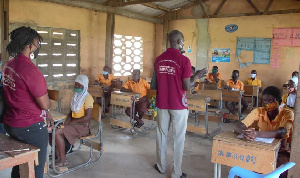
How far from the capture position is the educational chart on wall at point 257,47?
8711mm

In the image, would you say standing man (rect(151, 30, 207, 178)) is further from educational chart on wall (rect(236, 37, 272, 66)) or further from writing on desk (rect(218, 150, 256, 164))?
educational chart on wall (rect(236, 37, 272, 66))

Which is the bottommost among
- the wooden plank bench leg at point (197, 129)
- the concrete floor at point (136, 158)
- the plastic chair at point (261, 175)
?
the concrete floor at point (136, 158)

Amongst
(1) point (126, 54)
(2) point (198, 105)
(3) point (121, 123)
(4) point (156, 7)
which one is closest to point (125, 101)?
(3) point (121, 123)

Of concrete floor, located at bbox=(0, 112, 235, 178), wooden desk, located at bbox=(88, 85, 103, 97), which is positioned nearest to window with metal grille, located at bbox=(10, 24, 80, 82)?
wooden desk, located at bbox=(88, 85, 103, 97)

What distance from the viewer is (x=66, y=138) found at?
3.43 meters

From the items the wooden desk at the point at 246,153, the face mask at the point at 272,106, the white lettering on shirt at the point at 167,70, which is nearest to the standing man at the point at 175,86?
the white lettering on shirt at the point at 167,70

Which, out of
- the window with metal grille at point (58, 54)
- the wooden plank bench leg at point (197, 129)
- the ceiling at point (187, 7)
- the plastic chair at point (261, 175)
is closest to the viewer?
the plastic chair at point (261, 175)

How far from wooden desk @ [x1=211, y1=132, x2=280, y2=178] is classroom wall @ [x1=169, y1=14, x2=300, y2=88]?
7081 millimetres

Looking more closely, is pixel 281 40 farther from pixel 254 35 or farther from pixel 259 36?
pixel 254 35

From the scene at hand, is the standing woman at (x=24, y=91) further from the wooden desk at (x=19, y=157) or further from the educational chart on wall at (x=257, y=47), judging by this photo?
the educational chart on wall at (x=257, y=47)

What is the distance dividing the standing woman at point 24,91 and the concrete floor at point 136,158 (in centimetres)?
145

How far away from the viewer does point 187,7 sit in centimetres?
1013

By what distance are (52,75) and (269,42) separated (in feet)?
→ 21.3

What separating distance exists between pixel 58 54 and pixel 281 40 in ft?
21.4
